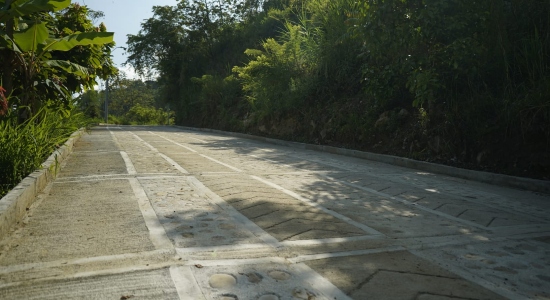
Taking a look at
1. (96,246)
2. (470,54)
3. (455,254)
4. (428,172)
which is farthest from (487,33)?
(96,246)

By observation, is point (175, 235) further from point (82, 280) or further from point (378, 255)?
point (378, 255)

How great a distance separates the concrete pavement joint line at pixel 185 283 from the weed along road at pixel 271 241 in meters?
0.01

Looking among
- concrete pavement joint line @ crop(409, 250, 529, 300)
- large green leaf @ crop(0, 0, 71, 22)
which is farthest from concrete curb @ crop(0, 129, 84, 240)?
concrete pavement joint line @ crop(409, 250, 529, 300)

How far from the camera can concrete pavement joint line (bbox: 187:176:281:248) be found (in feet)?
12.1

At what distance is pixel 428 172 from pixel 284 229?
571cm

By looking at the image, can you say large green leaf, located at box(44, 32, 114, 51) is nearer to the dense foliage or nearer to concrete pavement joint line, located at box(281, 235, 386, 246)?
concrete pavement joint line, located at box(281, 235, 386, 246)

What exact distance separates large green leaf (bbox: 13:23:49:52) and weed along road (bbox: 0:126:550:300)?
6.79ft

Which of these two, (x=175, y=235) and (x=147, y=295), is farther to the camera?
(x=175, y=235)

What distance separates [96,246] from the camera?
3.42 metres

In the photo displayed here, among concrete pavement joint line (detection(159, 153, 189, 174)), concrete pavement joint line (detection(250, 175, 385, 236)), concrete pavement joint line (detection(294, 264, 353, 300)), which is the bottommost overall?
concrete pavement joint line (detection(159, 153, 189, 174))

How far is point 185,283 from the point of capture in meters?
2.73

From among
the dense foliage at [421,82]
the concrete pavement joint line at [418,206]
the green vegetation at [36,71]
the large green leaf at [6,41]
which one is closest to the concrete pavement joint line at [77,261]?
the green vegetation at [36,71]

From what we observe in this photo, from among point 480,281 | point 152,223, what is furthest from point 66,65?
point 480,281

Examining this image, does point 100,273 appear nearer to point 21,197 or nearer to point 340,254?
point 340,254
